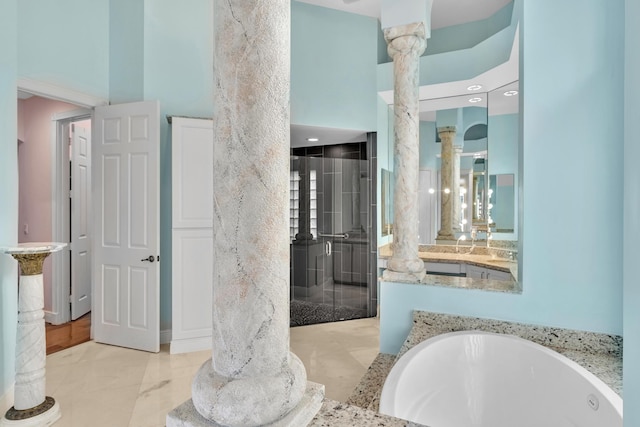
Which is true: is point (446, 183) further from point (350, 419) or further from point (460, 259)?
point (350, 419)

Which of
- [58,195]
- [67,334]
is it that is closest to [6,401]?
[67,334]

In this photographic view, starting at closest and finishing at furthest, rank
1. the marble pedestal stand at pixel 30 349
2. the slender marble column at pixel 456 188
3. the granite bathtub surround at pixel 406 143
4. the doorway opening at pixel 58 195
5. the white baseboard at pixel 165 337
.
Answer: the marble pedestal stand at pixel 30 349
the granite bathtub surround at pixel 406 143
the white baseboard at pixel 165 337
the doorway opening at pixel 58 195
the slender marble column at pixel 456 188

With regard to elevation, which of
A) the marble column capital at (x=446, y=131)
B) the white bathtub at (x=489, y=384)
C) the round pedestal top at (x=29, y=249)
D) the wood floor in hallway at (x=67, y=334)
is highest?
the marble column capital at (x=446, y=131)

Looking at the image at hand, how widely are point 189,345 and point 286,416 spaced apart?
2766 millimetres

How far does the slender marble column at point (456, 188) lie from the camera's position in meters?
4.13

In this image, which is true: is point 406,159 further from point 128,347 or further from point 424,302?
point 128,347

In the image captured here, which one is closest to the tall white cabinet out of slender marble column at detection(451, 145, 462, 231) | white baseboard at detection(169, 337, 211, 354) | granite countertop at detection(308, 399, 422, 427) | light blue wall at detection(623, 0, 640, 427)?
white baseboard at detection(169, 337, 211, 354)

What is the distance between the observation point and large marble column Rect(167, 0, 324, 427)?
826 mm

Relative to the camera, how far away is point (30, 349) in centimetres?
222

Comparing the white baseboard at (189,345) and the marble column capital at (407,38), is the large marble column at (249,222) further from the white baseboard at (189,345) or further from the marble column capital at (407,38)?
the white baseboard at (189,345)

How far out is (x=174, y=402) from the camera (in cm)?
241

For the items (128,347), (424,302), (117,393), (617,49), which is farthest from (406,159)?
(128,347)

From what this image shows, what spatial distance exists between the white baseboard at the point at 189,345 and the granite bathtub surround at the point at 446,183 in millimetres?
2735

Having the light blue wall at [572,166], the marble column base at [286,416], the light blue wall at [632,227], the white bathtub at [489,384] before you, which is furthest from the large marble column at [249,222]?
the light blue wall at [572,166]
